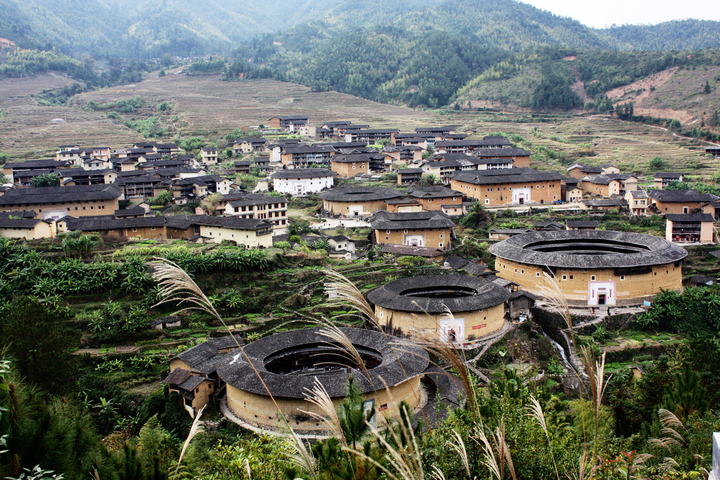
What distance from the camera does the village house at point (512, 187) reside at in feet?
183

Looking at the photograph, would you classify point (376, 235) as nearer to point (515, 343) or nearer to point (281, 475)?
point (515, 343)

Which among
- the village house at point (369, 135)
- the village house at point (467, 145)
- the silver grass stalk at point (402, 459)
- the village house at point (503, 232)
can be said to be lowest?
the village house at point (503, 232)

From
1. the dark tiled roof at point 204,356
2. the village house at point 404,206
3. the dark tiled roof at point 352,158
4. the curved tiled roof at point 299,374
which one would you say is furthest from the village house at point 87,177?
the curved tiled roof at point 299,374

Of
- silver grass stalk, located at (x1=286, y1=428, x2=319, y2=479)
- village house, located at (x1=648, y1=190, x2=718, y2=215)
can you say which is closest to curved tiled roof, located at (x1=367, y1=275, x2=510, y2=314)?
silver grass stalk, located at (x1=286, y1=428, x2=319, y2=479)

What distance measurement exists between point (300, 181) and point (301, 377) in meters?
40.8

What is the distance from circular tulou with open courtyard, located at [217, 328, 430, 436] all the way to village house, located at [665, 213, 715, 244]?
94.9 feet

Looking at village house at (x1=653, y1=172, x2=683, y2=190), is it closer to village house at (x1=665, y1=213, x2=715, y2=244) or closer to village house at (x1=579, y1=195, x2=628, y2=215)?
village house at (x1=579, y1=195, x2=628, y2=215)

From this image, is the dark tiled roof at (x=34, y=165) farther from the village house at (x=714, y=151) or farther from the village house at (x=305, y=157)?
the village house at (x=714, y=151)

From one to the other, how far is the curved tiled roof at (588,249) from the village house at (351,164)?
30.4m

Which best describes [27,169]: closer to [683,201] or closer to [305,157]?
[305,157]

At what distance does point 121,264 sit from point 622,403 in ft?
84.3

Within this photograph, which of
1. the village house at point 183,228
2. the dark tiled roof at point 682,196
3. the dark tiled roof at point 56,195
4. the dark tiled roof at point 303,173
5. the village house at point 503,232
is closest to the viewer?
the village house at point 183,228

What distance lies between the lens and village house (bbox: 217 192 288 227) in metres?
46.9

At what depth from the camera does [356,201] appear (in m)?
52.5
